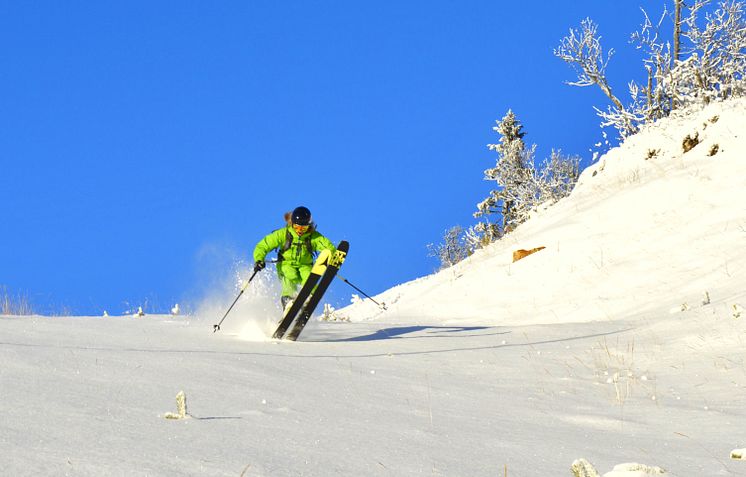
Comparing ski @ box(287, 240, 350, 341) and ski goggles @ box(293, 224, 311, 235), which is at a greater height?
ski goggles @ box(293, 224, 311, 235)

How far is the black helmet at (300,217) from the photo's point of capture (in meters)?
10.6

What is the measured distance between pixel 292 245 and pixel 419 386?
15.4 ft

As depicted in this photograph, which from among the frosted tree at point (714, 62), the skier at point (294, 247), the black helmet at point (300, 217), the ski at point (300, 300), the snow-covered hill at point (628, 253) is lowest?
the ski at point (300, 300)

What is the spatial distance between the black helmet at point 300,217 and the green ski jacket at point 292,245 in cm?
15

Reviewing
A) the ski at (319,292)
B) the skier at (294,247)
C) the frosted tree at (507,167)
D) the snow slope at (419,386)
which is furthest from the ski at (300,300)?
the frosted tree at (507,167)

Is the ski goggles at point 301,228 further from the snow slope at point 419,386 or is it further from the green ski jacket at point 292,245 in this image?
the snow slope at point 419,386

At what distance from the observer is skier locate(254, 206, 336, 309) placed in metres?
10.6

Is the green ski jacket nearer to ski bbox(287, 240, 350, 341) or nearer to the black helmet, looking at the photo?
the black helmet

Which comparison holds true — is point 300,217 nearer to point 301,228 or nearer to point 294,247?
point 301,228

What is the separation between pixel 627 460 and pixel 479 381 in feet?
10.3

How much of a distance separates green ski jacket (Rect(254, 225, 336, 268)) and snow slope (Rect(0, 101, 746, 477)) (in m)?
0.56

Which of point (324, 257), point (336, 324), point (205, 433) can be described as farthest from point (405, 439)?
point (336, 324)

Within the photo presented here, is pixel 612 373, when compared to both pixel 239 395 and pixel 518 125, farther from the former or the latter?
pixel 518 125

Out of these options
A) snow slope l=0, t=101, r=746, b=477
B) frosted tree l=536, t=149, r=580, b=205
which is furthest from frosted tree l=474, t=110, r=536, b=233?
snow slope l=0, t=101, r=746, b=477
